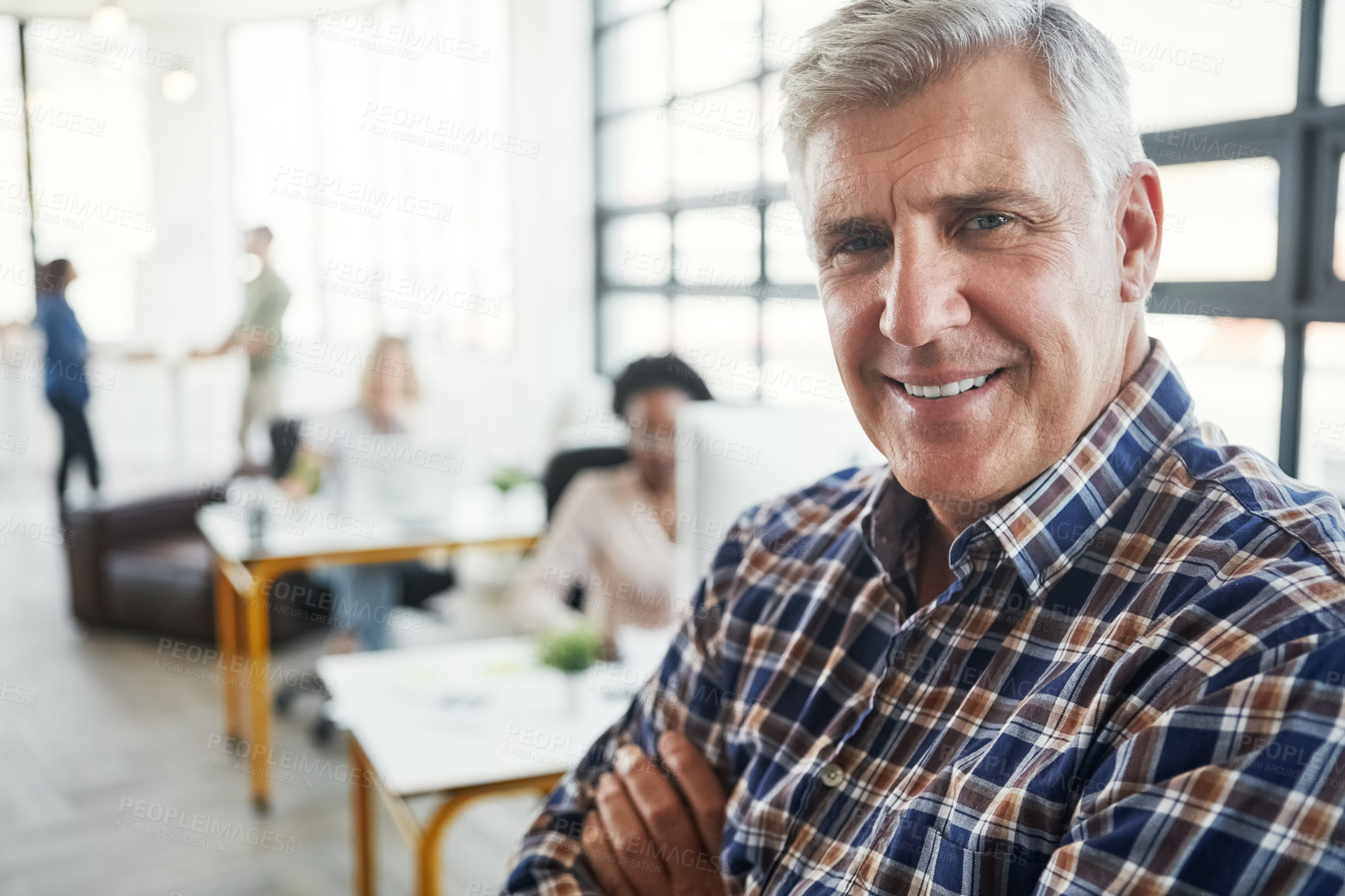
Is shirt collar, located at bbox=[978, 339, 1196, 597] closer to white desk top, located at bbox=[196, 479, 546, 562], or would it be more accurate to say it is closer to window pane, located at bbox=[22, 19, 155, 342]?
white desk top, located at bbox=[196, 479, 546, 562]

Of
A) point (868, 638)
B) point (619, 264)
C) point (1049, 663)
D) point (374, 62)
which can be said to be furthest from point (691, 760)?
point (374, 62)

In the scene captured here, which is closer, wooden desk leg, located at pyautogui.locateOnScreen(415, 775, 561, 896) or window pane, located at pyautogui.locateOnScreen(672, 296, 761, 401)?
wooden desk leg, located at pyautogui.locateOnScreen(415, 775, 561, 896)

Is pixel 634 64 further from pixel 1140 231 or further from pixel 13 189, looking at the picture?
pixel 1140 231

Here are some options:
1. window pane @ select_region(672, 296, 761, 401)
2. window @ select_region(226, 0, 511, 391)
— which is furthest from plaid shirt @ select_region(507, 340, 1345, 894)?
window @ select_region(226, 0, 511, 391)

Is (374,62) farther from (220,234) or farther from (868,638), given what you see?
(868,638)

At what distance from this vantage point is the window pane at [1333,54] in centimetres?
220

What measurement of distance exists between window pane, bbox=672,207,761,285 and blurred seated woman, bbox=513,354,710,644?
6.26 ft

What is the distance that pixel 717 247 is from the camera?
5.16m

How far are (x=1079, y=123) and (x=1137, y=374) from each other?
0.74 ft

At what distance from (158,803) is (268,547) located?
81 centimetres

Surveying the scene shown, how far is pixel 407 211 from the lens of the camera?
785cm

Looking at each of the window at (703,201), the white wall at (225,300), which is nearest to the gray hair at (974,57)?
the window at (703,201)

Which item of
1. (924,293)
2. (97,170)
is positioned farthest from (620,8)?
(924,293)

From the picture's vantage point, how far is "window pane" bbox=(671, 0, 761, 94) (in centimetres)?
478
